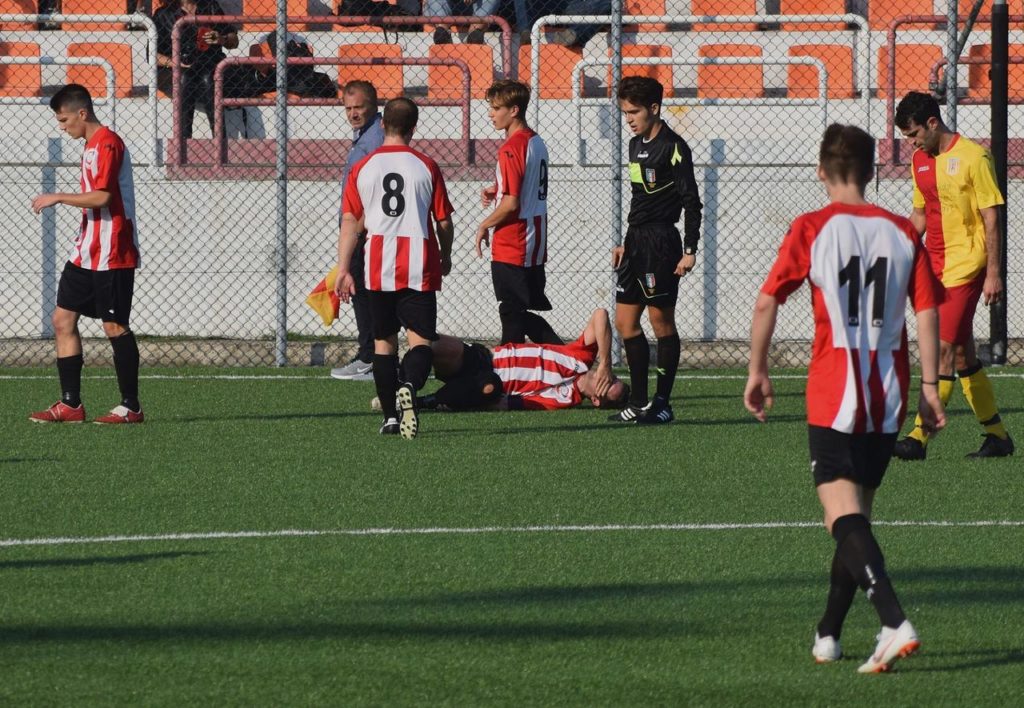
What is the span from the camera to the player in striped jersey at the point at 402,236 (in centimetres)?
1002

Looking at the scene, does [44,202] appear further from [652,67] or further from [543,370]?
[652,67]

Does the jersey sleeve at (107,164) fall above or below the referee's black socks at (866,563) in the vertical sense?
above

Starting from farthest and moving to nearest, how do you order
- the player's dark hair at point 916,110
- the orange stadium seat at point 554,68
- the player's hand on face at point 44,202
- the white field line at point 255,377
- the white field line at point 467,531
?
the orange stadium seat at point 554,68 < the white field line at point 255,377 < the player's hand on face at point 44,202 < the player's dark hair at point 916,110 < the white field line at point 467,531

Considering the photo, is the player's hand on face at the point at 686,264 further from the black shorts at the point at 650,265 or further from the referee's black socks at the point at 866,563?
the referee's black socks at the point at 866,563

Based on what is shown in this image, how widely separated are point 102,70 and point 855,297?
14.3 m

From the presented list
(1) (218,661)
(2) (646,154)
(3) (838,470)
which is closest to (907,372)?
(3) (838,470)

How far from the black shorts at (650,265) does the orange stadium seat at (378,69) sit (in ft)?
24.3

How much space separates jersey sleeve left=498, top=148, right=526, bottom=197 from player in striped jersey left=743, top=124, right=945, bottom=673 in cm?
631

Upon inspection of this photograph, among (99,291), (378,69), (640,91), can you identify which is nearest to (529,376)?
(640,91)

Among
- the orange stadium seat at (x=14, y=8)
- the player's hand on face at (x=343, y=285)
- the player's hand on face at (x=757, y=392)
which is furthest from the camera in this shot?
the orange stadium seat at (x=14, y=8)

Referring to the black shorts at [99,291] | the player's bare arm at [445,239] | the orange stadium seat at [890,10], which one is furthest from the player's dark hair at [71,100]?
the orange stadium seat at [890,10]

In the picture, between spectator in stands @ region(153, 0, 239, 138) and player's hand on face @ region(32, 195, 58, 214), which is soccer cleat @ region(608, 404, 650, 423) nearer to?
player's hand on face @ region(32, 195, 58, 214)

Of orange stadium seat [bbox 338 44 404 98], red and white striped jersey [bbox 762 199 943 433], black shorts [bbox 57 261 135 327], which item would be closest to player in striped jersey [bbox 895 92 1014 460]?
red and white striped jersey [bbox 762 199 943 433]

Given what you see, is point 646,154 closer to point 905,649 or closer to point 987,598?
point 987,598
